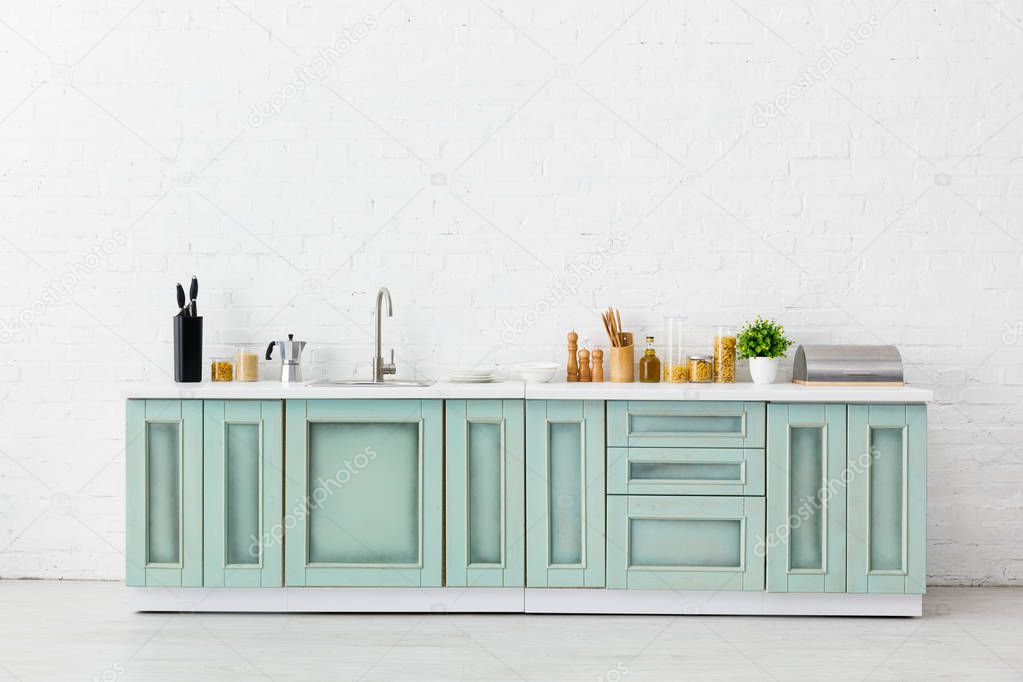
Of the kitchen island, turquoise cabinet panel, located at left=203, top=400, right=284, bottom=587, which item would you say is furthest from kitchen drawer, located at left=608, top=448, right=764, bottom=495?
turquoise cabinet panel, located at left=203, top=400, right=284, bottom=587

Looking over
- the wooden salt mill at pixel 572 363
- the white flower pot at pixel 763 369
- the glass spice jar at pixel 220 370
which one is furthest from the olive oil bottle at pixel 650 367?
the glass spice jar at pixel 220 370

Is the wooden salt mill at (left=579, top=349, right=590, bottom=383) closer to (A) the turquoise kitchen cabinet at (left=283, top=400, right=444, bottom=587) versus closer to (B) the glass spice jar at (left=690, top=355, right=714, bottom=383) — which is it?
(B) the glass spice jar at (left=690, top=355, right=714, bottom=383)

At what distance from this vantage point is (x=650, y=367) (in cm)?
368

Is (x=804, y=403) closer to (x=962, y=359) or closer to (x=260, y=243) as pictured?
(x=962, y=359)

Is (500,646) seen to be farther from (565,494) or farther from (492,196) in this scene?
(492,196)

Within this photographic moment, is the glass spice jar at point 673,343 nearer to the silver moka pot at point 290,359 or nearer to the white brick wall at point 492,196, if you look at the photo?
the white brick wall at point 492,196

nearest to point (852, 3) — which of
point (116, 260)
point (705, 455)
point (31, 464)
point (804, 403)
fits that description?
point (804, 403)

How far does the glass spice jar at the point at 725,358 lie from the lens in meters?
3.59

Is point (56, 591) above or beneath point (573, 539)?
beneath

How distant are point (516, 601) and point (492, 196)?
5.55 ft

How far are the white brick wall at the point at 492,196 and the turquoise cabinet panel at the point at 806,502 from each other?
2.13 feet

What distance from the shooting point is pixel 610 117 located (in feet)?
12.4

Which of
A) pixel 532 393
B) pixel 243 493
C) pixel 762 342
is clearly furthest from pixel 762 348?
pixel 243 493

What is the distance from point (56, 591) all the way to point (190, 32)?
246cm
